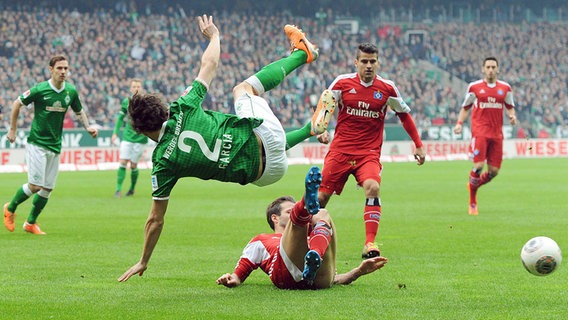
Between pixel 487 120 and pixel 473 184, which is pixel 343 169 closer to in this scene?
pixel 473 184

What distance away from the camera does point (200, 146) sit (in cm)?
812

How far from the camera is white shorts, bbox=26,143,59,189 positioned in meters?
14.7

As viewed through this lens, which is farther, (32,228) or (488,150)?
(488,150)

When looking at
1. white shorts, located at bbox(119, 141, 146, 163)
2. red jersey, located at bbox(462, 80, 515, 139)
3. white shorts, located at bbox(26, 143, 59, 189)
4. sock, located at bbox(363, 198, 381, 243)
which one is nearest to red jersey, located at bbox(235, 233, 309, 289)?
sock, located at bbox(363, 198, 381, 243)

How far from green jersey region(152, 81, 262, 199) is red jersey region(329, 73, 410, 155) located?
375 cm

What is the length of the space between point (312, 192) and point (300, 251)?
0.71 meters

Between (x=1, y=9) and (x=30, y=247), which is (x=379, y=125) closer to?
(x=30, y=247)

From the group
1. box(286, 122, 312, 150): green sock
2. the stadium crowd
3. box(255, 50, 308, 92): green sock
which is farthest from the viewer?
the stadium crowd

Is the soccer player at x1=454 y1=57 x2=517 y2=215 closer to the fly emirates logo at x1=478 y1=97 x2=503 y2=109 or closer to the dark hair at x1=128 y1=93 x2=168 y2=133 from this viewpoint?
the fly emirates logo at x1=478 y1=97 x2=503 y2=109

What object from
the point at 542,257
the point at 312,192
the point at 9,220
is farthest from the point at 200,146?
the point at 9,220

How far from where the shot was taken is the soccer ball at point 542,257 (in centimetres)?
816

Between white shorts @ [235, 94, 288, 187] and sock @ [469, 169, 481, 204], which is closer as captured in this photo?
white shorts @ [235, 94, 288, 187]

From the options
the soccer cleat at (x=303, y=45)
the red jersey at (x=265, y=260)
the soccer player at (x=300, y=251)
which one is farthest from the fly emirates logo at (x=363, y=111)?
the red jersey at (x=265, y=260)

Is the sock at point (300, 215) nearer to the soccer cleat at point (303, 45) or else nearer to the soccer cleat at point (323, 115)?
the soccer cleat at point (323, 115)
